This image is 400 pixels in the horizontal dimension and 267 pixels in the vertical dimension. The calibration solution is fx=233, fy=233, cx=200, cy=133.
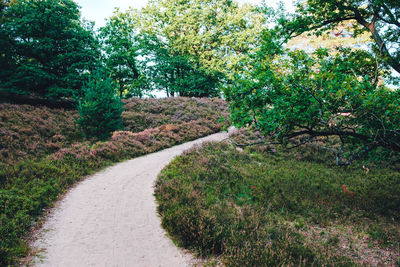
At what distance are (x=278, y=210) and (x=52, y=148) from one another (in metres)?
13.3

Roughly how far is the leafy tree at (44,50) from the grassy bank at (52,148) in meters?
2.92

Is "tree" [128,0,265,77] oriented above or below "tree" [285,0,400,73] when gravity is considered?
above

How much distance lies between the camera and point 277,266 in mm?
4191

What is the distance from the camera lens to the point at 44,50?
2136cm

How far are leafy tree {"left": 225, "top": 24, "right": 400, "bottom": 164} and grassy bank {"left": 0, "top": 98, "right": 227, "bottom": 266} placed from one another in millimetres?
6978

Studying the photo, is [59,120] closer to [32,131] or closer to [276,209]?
[32,131]

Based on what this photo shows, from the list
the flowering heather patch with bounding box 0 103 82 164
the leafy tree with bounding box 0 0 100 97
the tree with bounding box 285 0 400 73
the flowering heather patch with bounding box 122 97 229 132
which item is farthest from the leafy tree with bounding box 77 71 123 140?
the tree with bounding box 285 0 400 73

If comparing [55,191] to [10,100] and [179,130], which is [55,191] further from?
[10,100]

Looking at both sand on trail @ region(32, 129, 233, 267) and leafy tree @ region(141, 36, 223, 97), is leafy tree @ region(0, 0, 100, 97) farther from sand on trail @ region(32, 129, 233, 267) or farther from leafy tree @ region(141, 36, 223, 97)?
sand on trail @ region(32, 129, 233, 267)

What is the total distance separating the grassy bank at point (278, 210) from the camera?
5238mm

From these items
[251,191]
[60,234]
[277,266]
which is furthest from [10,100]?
[277,266]

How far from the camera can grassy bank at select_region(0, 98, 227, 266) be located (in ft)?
21.6

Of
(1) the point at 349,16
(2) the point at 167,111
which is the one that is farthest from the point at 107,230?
(2) the point at 167,111

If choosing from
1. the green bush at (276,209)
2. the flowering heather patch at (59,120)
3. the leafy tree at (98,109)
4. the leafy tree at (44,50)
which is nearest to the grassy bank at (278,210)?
A: the green bush at (276,209)
